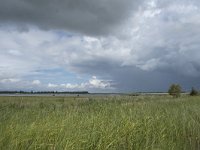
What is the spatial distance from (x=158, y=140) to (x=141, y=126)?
69 cm

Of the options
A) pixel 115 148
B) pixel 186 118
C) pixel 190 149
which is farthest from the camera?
pixel 186 118

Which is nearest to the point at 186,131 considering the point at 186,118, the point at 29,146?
the point at 186,118

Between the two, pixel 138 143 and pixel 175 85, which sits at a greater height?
pixel 175 85

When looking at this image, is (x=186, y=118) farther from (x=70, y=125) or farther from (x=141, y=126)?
(x=70, y=125)

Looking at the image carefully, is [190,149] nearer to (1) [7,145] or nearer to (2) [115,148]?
(2) [115,148]

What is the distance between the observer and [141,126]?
25.1 feet

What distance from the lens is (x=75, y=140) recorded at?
6027 mm

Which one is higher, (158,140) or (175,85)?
(175,85)

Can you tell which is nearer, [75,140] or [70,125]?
[75,140]

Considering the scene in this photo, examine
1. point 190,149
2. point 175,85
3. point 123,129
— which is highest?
point 175,85

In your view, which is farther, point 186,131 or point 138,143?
point 186,131

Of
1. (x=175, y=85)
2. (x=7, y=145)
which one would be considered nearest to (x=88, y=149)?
(x=7, y=145)

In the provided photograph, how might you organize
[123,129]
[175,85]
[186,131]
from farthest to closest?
[175,85] → [186,131] → [123,129]

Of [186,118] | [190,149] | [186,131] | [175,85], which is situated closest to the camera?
[190,149]
